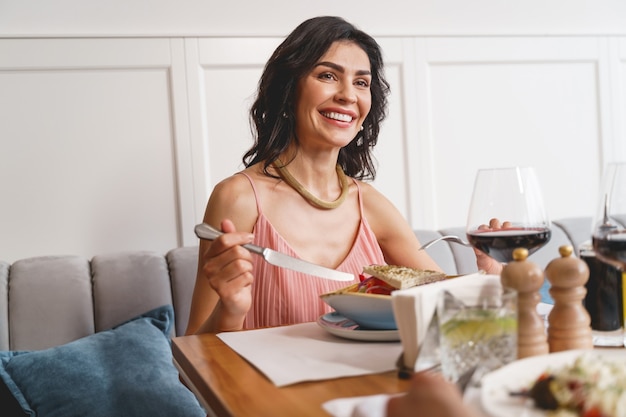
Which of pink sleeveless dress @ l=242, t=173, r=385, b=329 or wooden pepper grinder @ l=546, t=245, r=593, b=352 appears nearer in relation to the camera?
wooden pepper grinder @ l=546, t=245, r=593, b=352

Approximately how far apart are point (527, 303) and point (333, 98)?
41.5 inches

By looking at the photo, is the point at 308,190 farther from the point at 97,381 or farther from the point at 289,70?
the point at 97,381

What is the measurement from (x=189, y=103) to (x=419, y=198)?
0.95 m

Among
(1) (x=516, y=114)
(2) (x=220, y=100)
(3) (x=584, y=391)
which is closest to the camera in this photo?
(3) (x=584, y=391)

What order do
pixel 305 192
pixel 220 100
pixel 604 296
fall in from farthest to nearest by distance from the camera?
pixel 220 100, pixel 305 192, pixel 604 296

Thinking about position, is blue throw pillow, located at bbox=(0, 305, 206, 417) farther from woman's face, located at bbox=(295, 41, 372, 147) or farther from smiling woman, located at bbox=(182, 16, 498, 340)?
woman's face, located at bbox=(295, 41, 372, 147)

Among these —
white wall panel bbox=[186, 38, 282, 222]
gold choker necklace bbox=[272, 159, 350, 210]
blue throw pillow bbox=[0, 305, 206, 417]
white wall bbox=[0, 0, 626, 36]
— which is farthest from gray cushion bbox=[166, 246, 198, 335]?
white wall bbox=[0, 0, 626, 36]

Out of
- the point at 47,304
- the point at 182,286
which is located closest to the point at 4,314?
the point at 47,304

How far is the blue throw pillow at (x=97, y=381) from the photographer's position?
1678mm

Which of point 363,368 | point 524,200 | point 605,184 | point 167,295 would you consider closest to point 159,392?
point 167,295

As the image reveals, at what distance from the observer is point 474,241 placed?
1.01 metres

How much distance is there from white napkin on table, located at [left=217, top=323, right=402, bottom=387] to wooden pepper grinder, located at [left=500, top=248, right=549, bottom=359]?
17 centimetres

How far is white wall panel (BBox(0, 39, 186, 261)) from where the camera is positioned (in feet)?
7.43

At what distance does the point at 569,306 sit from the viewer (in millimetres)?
878
